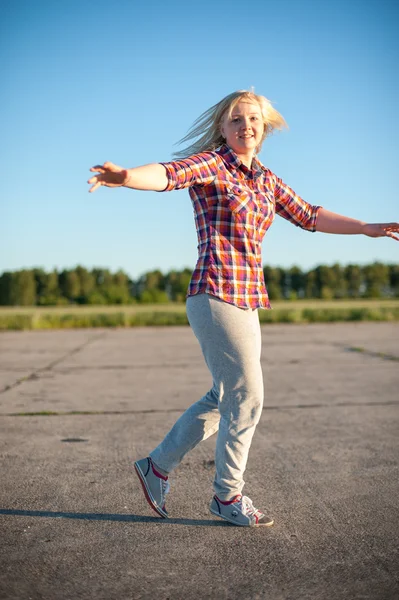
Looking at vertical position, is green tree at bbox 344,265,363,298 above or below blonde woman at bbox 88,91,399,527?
above

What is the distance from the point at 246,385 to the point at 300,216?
0.99 m

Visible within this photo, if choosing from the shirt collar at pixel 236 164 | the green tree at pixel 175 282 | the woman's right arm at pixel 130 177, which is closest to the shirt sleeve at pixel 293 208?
the shirt collar at pixel 236 164

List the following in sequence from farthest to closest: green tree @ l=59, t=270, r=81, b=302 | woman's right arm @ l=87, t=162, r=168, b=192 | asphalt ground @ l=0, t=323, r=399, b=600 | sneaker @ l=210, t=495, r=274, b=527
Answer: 1. green tree @ l=59, t=270, r=81, b=302
2. sneaker @ l=210, t=495, r=274, b=527
3. woman's right arm @ l=87, t=162, r=168, b=192
4. asphalt ground @ l=0, t=323, r=399, b=600

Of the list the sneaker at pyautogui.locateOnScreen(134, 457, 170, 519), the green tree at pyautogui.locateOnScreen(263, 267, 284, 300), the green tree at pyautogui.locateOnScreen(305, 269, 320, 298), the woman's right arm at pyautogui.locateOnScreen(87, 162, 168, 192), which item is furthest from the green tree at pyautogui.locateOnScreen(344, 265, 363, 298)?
the woman's right arm at pyautogui.locateOnScreen(87, 162, 168, 192)

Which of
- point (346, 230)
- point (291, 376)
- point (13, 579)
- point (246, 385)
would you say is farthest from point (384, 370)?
point (13, 579)

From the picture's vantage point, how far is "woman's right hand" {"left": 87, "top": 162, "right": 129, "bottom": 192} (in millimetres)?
2119

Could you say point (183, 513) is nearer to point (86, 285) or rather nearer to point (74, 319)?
point (74, 319)

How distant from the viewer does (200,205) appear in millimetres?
2537

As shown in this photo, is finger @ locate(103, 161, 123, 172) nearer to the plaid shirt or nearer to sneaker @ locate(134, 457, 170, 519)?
the plaid shirt

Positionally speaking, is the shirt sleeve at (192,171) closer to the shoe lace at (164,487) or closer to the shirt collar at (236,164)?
the shirt collar at (236,164)

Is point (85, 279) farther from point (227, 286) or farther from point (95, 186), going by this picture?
point (95, 186)

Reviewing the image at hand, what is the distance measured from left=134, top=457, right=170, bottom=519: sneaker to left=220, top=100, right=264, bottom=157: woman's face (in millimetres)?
1530

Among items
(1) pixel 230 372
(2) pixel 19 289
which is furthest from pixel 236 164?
(2) pixel 19 289

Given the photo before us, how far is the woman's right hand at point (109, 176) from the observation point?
2.12 m
